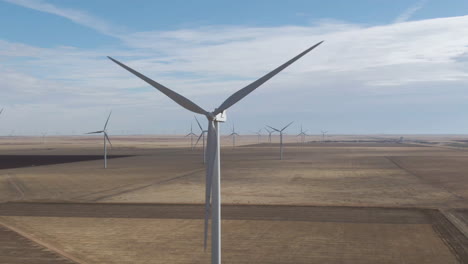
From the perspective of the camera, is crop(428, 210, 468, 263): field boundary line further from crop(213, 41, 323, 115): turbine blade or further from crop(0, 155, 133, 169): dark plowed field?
crop(0, 155, 133, 169): dark plowed field

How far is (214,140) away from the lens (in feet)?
55.3

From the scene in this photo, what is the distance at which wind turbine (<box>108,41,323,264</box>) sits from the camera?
54.6ft

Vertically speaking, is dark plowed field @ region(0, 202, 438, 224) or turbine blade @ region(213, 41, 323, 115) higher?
turbine blade @ region(213, 41, 323, 115)

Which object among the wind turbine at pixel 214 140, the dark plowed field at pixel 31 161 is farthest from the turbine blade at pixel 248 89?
the dark plowed field at pixel 31 161

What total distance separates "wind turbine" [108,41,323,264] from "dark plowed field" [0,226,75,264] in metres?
8.88

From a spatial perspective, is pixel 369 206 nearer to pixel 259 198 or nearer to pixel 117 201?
pixel 259 198

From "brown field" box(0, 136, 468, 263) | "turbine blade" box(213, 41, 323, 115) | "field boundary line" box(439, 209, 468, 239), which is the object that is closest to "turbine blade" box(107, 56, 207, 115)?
"turbine blade" box(213, 41, 323, 115)

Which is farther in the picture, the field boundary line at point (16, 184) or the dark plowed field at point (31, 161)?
the dark plowed field at point (31, 161)

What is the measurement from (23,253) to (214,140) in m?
13.1

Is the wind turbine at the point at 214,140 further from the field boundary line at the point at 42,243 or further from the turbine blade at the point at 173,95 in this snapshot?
the field boundary line at the point at 42,243

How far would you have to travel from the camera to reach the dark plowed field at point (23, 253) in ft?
72.5

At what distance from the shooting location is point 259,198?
43.1m

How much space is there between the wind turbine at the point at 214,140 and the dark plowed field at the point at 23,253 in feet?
29.1

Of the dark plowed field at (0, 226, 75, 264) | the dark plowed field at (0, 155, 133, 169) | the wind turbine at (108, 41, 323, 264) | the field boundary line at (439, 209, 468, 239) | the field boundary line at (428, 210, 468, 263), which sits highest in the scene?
the wind turbine at (108, 41, 323, 264)
